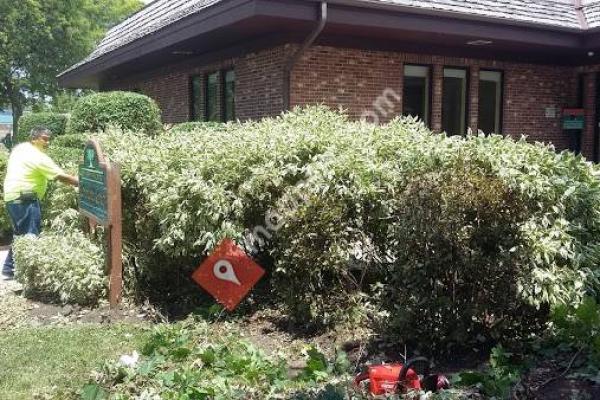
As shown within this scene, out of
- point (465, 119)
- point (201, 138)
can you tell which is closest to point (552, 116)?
point (465, 119)

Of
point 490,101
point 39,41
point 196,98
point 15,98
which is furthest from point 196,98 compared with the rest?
point 15,98

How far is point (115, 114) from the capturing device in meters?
12.5

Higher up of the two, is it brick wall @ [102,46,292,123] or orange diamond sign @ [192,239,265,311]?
brick wall @ [102,46,292,123]

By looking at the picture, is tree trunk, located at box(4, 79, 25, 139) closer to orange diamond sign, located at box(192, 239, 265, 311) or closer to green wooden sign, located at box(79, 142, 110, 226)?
green wooden sign, located at box(79, 142, 110, 226)

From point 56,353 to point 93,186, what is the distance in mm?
2224

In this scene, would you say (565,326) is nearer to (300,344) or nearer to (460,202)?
(460,202)

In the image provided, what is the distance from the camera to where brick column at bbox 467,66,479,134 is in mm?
13195

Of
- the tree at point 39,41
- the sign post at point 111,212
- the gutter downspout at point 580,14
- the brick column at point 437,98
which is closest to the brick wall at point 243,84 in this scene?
the brick column at point 437,98

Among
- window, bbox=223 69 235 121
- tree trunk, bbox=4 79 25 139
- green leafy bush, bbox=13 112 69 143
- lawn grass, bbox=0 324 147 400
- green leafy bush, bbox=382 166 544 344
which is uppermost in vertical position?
tree trunk, bbox=4 79 25 139

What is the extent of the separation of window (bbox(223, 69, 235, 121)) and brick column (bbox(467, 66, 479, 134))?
472cm

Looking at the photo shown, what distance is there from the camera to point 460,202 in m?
4.23

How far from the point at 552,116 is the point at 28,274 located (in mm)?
11311

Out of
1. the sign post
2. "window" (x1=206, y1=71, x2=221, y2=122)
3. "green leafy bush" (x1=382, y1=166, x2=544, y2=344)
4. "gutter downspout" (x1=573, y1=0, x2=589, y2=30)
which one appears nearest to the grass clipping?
the sign post

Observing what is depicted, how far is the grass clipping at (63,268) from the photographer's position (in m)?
6.44
